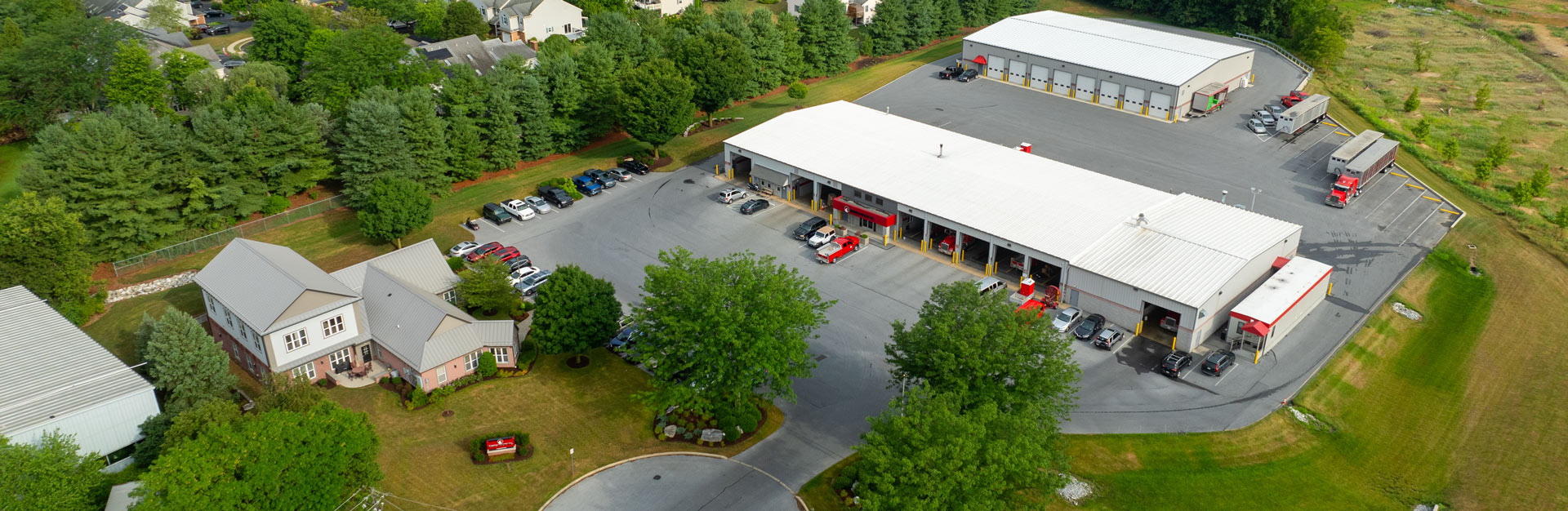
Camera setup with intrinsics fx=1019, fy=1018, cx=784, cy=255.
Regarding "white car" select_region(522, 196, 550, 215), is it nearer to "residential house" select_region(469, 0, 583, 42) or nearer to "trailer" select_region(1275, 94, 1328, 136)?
"residential house" select_region(469, 0, 583, 42)

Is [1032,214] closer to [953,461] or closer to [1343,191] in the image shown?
[1343,191]

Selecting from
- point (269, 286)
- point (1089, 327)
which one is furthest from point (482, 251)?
point (1089, 327)

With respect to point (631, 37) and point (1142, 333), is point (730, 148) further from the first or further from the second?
point (1142, 333)

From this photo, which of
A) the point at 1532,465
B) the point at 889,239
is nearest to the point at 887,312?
the point at 889,239

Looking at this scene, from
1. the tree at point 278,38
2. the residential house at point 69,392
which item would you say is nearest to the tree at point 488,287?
the residential house at point 69,392

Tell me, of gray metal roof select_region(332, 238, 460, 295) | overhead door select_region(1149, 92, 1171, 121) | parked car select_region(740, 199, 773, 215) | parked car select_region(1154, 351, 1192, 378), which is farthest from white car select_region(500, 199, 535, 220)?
overhead door select_region(1149, 92, 1171, 121)
